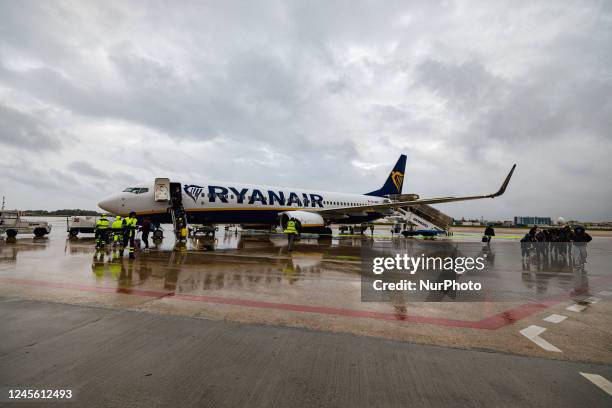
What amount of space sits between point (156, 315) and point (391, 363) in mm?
3631

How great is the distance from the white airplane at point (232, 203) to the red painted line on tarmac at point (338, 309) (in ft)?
32.2

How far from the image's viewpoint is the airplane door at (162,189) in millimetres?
16156

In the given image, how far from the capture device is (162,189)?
16266 mm

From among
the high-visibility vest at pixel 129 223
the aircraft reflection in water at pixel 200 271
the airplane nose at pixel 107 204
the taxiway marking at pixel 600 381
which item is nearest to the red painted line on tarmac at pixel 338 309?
the aircraft reflection in water at pixel 200 271

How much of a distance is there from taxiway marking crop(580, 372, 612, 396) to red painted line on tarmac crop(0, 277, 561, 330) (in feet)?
4.58

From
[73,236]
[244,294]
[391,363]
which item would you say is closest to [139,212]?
[73,236]

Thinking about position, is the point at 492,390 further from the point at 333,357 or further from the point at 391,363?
the point at 333,357

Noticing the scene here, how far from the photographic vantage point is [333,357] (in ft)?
11.2

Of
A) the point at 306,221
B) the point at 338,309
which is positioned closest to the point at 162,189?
the point at 306,221

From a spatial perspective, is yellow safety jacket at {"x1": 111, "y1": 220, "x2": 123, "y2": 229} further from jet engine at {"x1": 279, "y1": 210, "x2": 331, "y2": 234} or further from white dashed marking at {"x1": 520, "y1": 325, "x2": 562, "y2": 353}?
white dashed marking at {"x1": 520, "y1": 325, "x2": 562, "y2": 353}

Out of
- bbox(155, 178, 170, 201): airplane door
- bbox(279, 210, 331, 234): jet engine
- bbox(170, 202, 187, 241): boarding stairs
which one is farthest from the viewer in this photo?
bbox(279, 210, 331, 234): jet engine

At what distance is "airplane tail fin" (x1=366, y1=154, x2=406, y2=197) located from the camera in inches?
1226

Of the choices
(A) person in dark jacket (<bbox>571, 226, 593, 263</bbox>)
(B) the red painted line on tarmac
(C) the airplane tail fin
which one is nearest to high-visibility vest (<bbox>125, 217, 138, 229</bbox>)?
(B) the red painted line on tarmac

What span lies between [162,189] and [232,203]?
4081 mm
